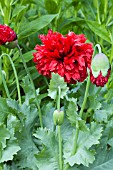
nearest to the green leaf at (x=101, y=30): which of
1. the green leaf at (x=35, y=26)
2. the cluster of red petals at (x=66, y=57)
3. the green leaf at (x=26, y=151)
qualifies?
the green leaf at (x=35, y=26)

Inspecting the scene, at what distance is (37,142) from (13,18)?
28.5 inches

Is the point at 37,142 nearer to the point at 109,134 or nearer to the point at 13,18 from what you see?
the point at 109,134

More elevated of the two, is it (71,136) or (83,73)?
(83,73)

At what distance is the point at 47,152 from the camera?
4.14 ft

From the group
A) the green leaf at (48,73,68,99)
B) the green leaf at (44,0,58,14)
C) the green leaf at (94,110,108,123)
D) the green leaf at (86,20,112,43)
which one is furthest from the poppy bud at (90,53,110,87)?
the green leaf at (44,0,58,14)

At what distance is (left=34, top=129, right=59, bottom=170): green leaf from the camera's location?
1.25m

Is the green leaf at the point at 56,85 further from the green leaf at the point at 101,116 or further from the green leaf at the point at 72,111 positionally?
the green leaf at the point at 101,116

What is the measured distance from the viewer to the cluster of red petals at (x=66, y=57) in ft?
4.15

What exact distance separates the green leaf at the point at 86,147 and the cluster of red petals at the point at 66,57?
14 cm

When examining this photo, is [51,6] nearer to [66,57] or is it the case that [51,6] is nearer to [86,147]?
[66,57]

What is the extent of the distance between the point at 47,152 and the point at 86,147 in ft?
0.35

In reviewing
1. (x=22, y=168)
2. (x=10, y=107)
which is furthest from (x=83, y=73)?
(x=22, y=168)

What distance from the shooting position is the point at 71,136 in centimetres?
130

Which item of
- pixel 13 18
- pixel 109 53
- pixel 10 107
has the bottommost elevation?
pixel 10 107
